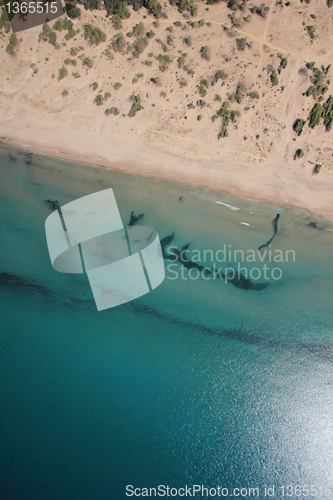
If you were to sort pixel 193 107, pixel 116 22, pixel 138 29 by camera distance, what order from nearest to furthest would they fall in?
pixel 138 29
pixel 116 22
pixel 193 107

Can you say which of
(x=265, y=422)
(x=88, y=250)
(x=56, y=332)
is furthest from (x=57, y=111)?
(x=265, y=422)

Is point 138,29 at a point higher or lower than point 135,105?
higher

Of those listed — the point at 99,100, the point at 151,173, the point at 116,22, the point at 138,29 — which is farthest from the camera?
the point at 151,173

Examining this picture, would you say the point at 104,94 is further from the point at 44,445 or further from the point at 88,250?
the point at 44,445

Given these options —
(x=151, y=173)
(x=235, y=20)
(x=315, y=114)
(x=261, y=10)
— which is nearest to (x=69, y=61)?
(x=151, y=173)

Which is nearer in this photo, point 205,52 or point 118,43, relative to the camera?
point 205,52

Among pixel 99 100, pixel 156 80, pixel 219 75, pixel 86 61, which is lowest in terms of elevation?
pixel 99 100

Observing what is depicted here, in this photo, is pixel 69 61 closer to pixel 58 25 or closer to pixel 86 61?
pixel 86 61
